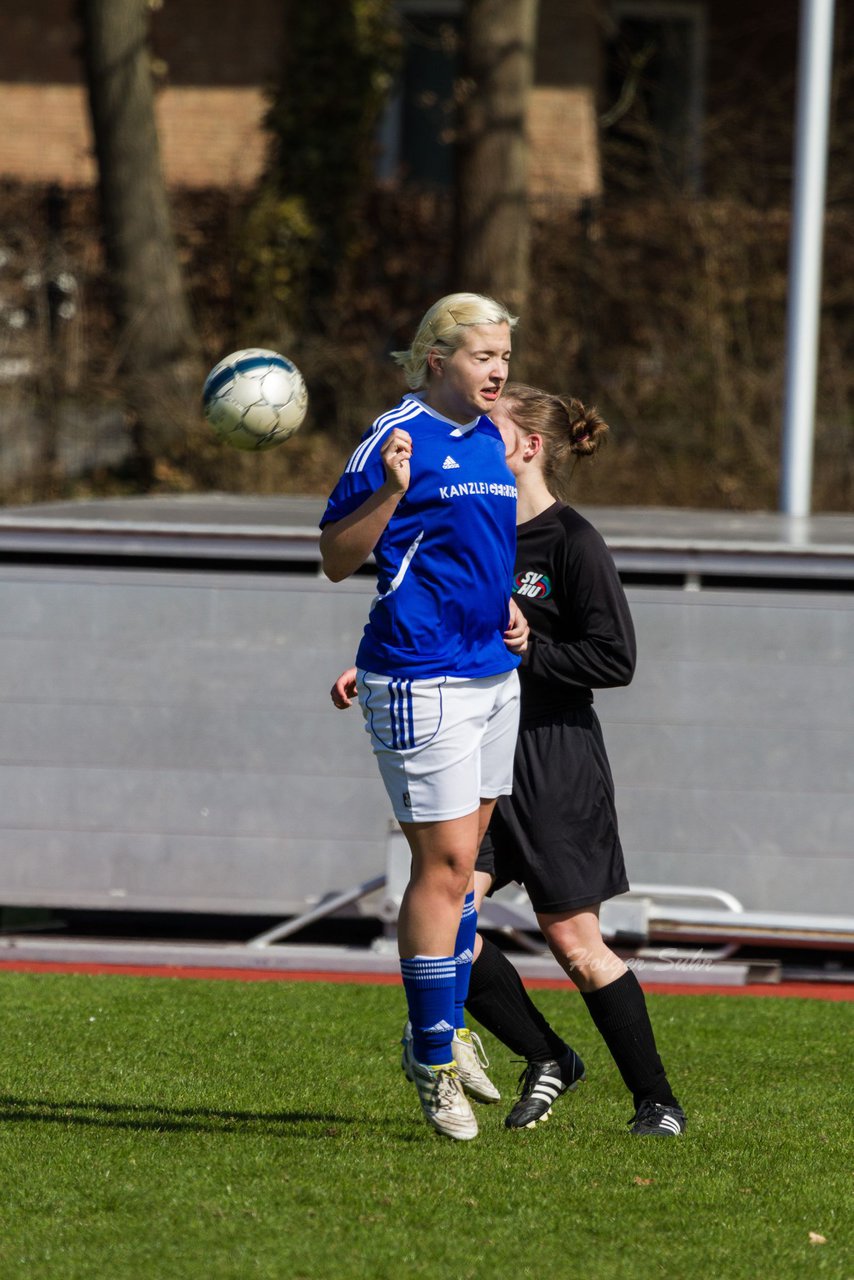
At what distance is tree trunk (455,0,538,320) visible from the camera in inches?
573

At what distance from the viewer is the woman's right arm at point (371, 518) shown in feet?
12.6

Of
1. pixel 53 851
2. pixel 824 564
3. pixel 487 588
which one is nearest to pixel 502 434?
pixel 487 588

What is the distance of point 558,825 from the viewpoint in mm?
4441

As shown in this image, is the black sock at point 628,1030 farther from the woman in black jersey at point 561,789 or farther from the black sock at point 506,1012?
the black sock at point 506,1012

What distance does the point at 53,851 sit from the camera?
746 centimetres

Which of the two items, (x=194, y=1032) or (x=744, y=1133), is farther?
(x=194, y=1032)

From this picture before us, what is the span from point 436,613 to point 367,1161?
1.34m

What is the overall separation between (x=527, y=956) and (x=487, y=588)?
3.54 meters

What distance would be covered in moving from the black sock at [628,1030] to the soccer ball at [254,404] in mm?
1759

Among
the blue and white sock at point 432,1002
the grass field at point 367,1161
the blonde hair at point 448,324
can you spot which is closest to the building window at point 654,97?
the grass field at point 367,1161

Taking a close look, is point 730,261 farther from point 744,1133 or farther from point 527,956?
point 744,1133

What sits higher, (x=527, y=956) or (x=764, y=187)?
(x=764, y=187)

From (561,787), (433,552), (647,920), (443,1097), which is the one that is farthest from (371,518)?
(647,920)

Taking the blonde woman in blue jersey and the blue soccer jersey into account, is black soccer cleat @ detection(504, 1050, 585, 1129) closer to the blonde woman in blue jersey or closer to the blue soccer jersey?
the blonde woman in blue jersey
